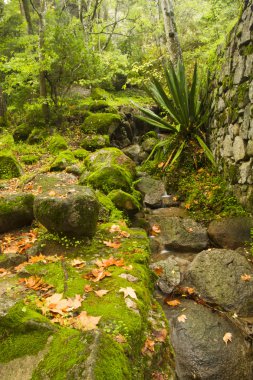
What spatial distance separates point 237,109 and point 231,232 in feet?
6.72

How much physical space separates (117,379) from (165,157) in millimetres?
5564

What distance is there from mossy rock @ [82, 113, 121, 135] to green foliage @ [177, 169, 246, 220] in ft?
12.1

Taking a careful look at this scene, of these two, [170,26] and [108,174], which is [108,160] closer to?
[108,174]

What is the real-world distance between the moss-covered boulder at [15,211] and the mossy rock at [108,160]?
224cm

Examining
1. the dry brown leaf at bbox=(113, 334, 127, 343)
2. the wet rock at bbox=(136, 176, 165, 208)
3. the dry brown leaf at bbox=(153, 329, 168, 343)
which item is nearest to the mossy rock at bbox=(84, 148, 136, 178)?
the wet rock at bbox=(136, 176, 165, 208)

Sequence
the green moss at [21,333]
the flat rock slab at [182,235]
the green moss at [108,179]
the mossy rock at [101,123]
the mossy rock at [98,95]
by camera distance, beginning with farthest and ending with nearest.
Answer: the mossy rock at [98,95] → the mossy rock at [101,123] → the green moss at [108,179] → the flat rock slab at [182,235] → the green moss at [21,333]

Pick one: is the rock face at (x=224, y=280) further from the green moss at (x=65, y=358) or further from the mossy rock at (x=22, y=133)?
the mossy rock at (x=22, y=133)

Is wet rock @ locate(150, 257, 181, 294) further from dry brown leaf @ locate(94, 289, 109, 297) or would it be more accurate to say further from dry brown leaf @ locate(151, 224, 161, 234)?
dry brown leaf @ locate(94, 289, 109, 297)

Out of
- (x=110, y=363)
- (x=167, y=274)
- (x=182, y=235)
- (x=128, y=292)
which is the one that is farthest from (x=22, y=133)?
(x=110, y=363)

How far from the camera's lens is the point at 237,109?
15.9 ft

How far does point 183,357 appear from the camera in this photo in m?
2.98

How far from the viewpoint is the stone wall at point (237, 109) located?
4488 millimetres

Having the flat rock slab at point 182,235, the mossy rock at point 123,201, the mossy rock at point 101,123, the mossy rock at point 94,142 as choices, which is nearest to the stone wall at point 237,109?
the flat rock slab at point 182,235

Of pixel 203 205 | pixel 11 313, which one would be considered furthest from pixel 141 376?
A: pixel 203 205
